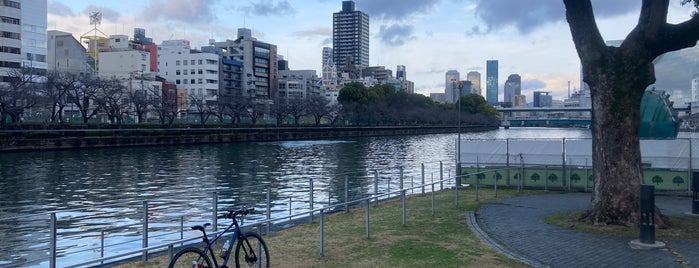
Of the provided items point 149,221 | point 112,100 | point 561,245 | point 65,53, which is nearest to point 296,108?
point 112,100

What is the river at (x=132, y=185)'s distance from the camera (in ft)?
51.6

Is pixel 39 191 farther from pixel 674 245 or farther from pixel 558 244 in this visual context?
pixel 674 245

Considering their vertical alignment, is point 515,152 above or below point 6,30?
below

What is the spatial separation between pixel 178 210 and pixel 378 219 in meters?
7.36

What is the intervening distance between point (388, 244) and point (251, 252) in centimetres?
341

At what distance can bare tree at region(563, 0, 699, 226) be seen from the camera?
1307 centimetres

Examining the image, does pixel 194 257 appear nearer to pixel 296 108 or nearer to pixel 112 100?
pixel 112 100

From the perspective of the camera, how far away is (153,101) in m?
75.1

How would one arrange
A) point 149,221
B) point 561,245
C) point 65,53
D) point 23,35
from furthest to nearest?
point 65,53 < point 23,35 < point 149,221 < point 561,245

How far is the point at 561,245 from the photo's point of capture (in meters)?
11.2

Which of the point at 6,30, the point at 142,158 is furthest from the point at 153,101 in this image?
the point at 142,158

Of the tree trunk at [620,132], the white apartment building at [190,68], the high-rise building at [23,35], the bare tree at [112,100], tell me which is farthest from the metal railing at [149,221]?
the white apartment building at [190,68]

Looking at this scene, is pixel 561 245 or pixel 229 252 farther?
pixel 561 245

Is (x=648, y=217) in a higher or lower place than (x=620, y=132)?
lower
